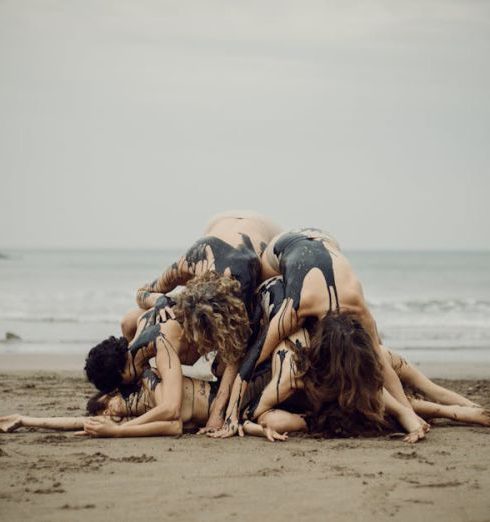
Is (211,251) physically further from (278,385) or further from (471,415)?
(471,415)

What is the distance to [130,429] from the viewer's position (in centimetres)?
582

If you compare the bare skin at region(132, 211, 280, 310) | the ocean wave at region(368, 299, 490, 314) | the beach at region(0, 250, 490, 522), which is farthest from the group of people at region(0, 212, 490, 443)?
the ocean wave at region(368, 299, 490, 314)

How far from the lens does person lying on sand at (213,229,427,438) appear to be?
5832 millimetres

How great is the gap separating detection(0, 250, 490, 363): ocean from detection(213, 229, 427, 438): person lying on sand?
5.74 m

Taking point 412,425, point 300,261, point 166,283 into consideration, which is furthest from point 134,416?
point 412,425

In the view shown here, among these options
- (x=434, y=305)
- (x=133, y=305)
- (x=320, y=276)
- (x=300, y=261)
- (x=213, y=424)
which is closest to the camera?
(x=213, y=424)

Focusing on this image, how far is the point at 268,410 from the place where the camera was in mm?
6008

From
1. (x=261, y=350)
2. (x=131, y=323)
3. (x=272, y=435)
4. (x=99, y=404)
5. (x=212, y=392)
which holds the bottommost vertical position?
(x=272, y=435)

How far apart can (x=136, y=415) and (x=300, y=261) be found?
1463mm

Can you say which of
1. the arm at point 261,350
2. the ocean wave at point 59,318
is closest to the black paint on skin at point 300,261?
the arm at point 261,350

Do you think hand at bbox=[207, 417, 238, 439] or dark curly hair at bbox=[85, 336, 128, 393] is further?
dark curly hair at bbox=[85, 336, 128, 393]

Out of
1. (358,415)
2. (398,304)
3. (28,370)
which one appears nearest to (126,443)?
(358,415)

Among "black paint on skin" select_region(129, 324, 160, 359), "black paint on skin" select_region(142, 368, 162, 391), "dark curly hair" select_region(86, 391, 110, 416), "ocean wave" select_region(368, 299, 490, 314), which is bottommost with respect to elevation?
A: "dark curly hair" select_region(86, 391, 110, 416)

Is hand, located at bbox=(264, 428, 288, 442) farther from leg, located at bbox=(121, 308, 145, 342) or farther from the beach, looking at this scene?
leg, located at bbox=(121, 308, 145, 342)
